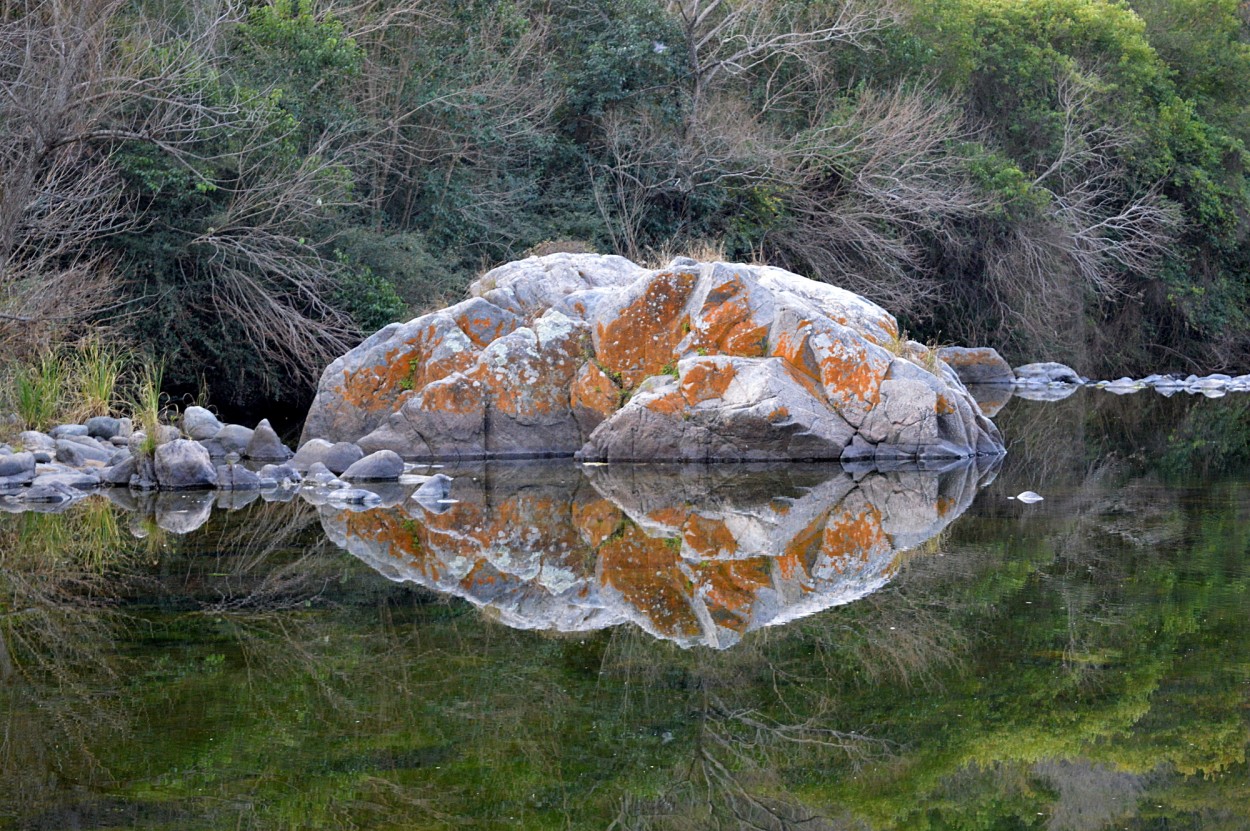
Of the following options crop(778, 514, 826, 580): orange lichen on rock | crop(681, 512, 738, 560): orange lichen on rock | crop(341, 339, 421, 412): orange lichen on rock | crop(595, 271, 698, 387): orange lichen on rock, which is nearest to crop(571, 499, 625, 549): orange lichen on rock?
crop(681, 512, 738, 560): orange lichen on rock

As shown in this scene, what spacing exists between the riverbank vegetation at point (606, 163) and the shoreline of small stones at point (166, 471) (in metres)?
1.42

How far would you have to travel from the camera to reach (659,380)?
15.3 metres

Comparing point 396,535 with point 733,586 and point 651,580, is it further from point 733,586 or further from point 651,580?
point 733,586

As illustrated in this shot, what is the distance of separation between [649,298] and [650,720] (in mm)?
10920

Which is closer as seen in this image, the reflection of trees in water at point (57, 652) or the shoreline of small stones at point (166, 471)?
the reflection of trees in water at point (57, 652)

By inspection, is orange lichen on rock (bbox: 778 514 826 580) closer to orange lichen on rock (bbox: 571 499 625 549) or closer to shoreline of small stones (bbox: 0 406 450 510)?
orange lichen on rock (bbox: 571 499 625 549)

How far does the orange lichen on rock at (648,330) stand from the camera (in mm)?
15641

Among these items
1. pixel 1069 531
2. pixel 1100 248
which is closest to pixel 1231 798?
pixel 1069 531

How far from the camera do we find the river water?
14.6 ft

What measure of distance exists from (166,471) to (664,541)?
547 cm

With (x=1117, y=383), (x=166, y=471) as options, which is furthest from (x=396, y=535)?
(x=1117, y=383)

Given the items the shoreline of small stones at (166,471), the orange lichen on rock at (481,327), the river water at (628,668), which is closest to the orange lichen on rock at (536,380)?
the orange lichen on rock at (481,327)

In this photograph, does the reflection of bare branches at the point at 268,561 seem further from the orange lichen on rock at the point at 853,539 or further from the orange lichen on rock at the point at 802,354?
the orange lichen on rock at the point at 802,354

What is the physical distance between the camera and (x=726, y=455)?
1467 cm
